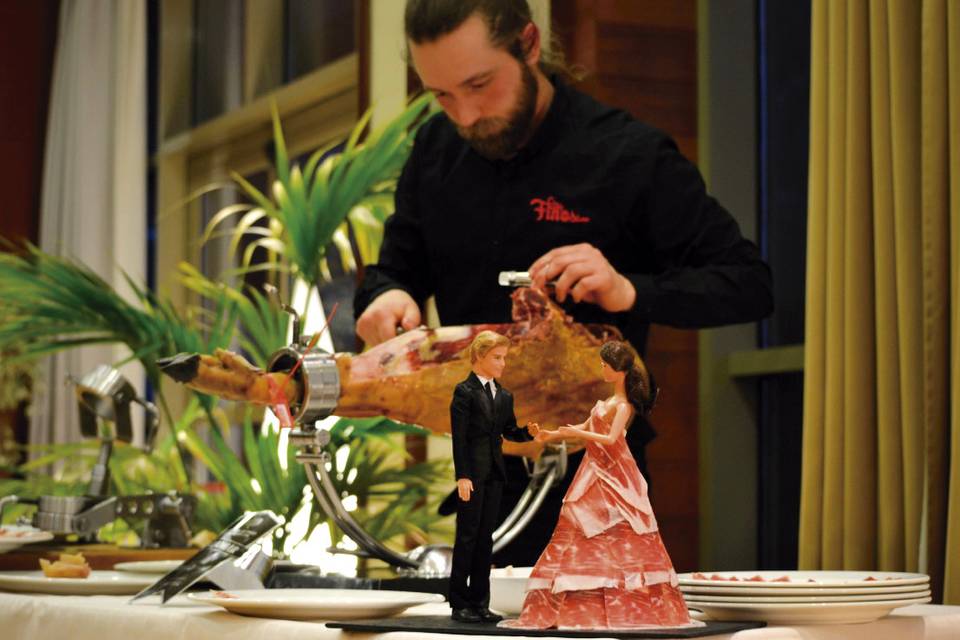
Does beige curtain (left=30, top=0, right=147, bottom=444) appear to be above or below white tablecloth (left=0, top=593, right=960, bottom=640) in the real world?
above

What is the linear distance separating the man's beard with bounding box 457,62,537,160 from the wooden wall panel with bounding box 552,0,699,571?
41.3 inches

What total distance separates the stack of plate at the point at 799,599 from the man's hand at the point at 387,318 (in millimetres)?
676

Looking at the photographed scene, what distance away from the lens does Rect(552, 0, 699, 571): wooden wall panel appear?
314cm

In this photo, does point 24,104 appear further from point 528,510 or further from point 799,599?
point 799,599

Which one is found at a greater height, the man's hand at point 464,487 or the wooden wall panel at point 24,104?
the wooden wall panel at point 24,104

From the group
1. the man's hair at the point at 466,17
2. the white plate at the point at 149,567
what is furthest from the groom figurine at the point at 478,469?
the man's hair at the point at 466,17

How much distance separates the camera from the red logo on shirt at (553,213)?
2.03m

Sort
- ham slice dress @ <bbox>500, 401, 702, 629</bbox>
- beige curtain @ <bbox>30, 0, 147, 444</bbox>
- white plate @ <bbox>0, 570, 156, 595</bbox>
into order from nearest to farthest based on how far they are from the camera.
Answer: ham slice dress @ <bbox>500, 401, 702, 629</bbox>, white plate @ <bbox>0, 570, 156, 595</bbox>, beige curtain @ <bbox>30, 0, 147, 444</bbox>

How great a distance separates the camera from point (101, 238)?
280 inches

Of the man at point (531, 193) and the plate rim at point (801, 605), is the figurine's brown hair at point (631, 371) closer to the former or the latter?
the plate rim at point (801, 605)

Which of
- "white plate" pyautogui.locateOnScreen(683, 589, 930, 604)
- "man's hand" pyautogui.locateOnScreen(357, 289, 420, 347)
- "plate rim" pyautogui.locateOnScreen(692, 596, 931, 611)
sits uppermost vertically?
"man's hand" pyautogui.locateOnScreen(357, 289, 420, 347)

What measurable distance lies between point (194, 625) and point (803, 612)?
554mm

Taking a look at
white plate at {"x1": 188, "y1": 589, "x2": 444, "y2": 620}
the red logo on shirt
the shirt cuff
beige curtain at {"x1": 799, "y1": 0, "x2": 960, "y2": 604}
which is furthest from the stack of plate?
the red logo on shirt

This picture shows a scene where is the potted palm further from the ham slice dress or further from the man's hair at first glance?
the ham slice dress
